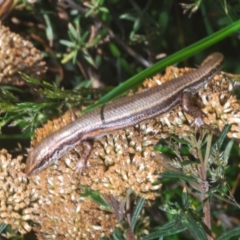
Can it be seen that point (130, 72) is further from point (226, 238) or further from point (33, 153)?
point (226, 238)

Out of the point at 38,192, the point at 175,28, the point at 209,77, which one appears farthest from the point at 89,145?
the point at 175,28

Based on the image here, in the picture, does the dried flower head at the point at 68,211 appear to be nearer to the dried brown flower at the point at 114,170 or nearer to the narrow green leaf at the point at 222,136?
the dried brown flower at the point at 114,170

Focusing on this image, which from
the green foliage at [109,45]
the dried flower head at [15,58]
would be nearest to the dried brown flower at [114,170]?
the green foliage at [109,45]

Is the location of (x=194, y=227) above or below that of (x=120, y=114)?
below

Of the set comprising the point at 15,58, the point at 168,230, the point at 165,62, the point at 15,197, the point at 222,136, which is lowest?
the point at 168,230

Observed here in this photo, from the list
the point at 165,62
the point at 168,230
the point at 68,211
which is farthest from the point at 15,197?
the point at 165,62

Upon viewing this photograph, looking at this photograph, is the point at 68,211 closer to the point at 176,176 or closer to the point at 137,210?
the point at 137,210
